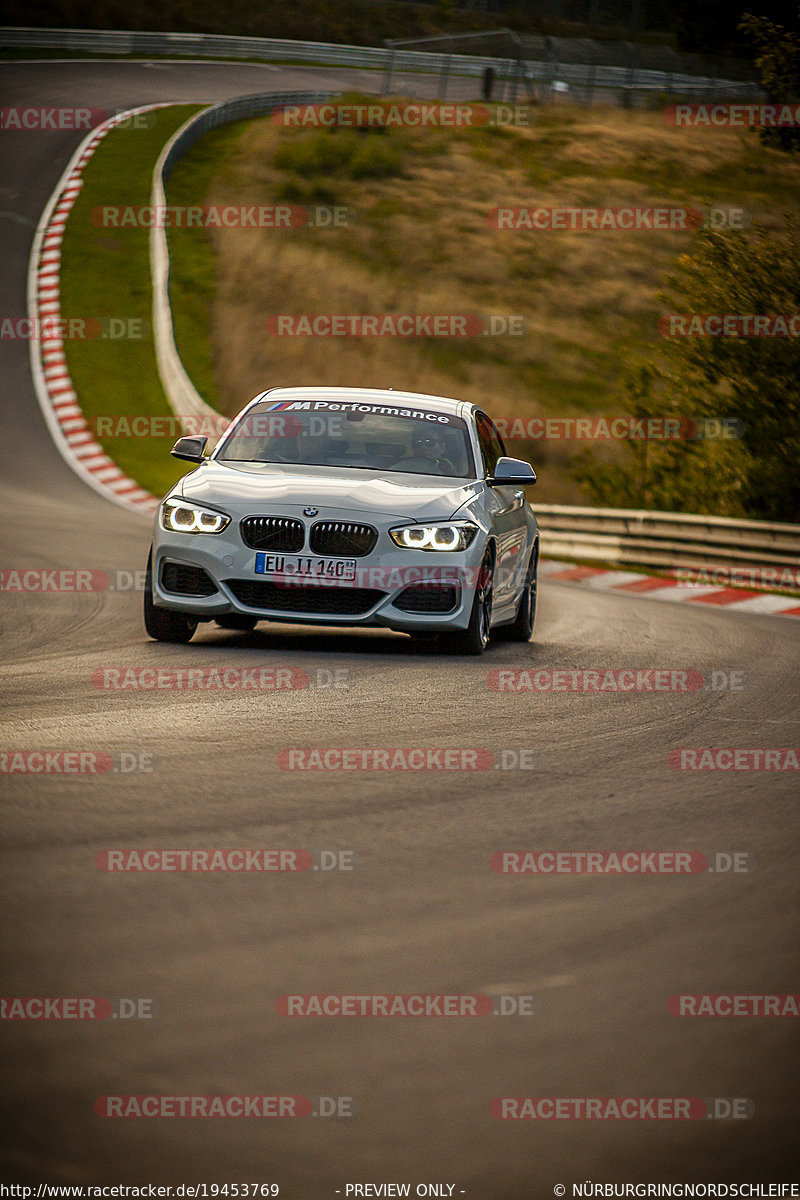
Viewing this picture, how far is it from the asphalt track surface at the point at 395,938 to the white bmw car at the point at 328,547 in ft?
3.65

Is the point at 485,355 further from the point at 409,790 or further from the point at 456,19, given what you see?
the point at 456,19

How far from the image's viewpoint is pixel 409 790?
5.61 metres

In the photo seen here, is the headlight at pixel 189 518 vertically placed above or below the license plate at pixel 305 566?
above

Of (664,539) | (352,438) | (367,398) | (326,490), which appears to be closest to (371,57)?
(664,539)

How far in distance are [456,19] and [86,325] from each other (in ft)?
127

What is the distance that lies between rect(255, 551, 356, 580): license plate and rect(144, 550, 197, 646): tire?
67 centimetres

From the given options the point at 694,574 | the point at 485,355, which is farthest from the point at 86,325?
the point at 694,574

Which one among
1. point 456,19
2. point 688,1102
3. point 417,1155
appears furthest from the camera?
point 456,19

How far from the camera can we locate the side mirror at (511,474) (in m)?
10.0

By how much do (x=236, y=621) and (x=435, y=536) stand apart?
53.0 inches

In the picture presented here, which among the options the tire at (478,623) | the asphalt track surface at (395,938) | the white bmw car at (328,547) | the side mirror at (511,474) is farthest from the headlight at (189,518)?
Result: the side mirror at (511,474)

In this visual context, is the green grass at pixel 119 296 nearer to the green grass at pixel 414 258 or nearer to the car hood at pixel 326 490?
the green grass at pixel 414 258

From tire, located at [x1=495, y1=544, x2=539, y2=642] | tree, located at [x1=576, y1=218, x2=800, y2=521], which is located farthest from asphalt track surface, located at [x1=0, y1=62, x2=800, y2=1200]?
tree, located at [x1=576, y1=218, x2=800, y2=521]

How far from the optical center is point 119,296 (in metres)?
31.6
